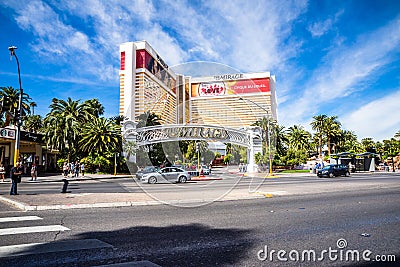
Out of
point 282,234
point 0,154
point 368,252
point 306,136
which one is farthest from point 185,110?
point 306,136

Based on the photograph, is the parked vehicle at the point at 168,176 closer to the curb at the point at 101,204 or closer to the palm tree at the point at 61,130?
the curb at the point at 101,204

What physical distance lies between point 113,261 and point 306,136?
7317cm

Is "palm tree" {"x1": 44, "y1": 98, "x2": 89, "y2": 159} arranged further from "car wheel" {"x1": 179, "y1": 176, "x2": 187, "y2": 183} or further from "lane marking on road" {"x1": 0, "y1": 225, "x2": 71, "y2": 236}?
"lane marking on road" {"x1": 0, "y1": 225, "x2": 71, "y2": 236}

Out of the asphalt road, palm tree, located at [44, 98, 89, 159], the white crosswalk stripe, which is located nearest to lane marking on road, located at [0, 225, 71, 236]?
the white crosswalk stripe

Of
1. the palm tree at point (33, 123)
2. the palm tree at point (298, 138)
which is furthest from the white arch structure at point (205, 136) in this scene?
the palm tree at point (33, 123)

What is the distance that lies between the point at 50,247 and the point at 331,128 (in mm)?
70980

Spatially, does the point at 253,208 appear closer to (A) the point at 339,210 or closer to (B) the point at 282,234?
(A) the point at 339,210

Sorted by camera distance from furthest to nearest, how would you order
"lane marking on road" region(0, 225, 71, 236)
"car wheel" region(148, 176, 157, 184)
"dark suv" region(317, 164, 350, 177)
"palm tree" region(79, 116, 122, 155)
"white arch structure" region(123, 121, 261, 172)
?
1. "palm tree" region(79, 116, 122, 155)
2. "white arch structure" region(123, 121, 261, 172)
3. "dark suv" region(317, 164, 350, 177)
4. "car wheel" region(148, 176, 157, 184)
5. "lane marking on road" region(0, 225, 71, 236)

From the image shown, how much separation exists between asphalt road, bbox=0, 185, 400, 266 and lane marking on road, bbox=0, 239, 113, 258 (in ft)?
0.06

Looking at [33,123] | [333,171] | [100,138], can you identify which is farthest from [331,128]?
[33,123]

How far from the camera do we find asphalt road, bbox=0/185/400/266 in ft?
14.4

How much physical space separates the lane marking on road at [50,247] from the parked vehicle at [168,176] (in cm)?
1615

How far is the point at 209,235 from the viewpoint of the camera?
19.0 ft

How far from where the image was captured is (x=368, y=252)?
455cm
